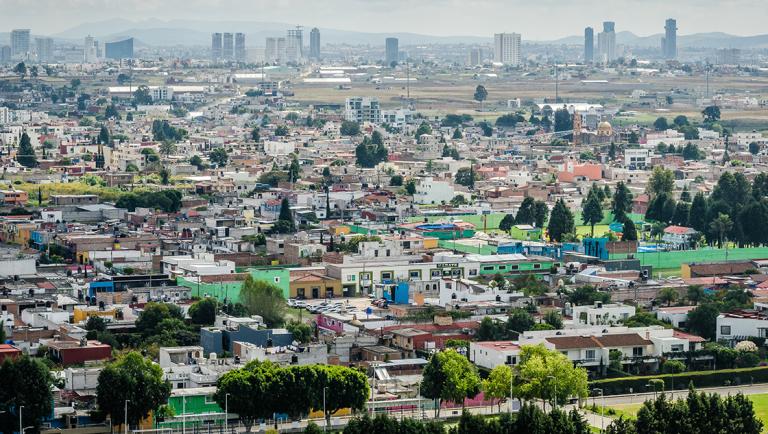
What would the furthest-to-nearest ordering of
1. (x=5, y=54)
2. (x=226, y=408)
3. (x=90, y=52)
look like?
(x=90, y=52) < (x=5, y=54) < (x=226, y=408)

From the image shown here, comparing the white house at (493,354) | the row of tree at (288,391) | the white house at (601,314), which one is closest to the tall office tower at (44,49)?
the white house at (601,314)

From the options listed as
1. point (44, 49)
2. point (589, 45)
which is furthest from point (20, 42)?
point (589, 45)

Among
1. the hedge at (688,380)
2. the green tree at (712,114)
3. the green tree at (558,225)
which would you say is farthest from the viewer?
the green tree at (712,114)

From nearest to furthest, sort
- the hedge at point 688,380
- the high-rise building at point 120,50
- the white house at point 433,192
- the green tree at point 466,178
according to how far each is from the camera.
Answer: the hedge at point 688,380 → the white house at point 433,192 → the green tree at point 466,178 → the high-rise building at point 120,50

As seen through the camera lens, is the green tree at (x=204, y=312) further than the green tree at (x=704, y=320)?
Yes

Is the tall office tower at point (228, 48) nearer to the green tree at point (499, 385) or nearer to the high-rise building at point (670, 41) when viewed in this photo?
the high-rise building at point (670, 41)

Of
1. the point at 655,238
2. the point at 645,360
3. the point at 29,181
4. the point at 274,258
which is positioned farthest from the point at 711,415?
the point at 29,181

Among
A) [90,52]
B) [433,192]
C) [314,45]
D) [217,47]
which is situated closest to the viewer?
[433,192]

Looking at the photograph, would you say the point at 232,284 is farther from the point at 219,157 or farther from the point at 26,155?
the point at 219,157
